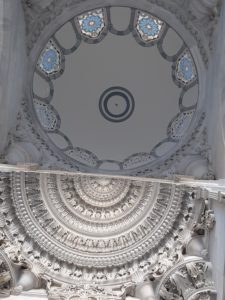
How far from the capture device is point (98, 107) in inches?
492

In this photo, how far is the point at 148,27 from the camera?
1088 centimetres

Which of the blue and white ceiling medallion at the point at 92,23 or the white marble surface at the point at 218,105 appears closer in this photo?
the white marble surface at the point at 218,105

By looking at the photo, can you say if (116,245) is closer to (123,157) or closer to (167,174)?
(167,174)

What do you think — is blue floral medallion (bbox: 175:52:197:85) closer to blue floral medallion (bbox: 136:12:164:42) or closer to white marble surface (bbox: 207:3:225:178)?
blue floral medallion (bbox: 136:12:164:42)

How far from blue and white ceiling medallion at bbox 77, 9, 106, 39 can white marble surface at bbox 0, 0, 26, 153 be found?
2196mm

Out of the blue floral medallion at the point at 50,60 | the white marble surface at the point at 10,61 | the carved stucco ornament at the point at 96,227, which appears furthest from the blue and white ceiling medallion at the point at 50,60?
the carved stucco ornament at the point at 96,227

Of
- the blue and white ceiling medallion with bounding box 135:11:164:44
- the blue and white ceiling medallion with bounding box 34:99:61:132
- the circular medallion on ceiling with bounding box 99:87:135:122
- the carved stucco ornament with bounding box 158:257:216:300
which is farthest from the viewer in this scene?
the circular medallion on ceiling with bounding box 99:87:135:122

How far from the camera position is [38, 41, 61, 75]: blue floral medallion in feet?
33.5

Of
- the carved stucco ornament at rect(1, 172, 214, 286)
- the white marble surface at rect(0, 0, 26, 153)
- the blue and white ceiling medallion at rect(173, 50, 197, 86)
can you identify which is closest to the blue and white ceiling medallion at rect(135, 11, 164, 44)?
the blue and white ceiling medallion at rect(173, 50, 197, 86)

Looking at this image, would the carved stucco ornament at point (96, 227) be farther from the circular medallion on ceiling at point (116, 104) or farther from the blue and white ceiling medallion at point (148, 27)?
the blue and white ceiling medallion at point (148, 27)

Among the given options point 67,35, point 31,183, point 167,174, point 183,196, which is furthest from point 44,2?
point 183,196

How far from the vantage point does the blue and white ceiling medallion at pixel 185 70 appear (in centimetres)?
1002

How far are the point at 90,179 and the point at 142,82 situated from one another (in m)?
3.89

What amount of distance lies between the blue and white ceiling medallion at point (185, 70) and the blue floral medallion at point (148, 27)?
0.97 meters
